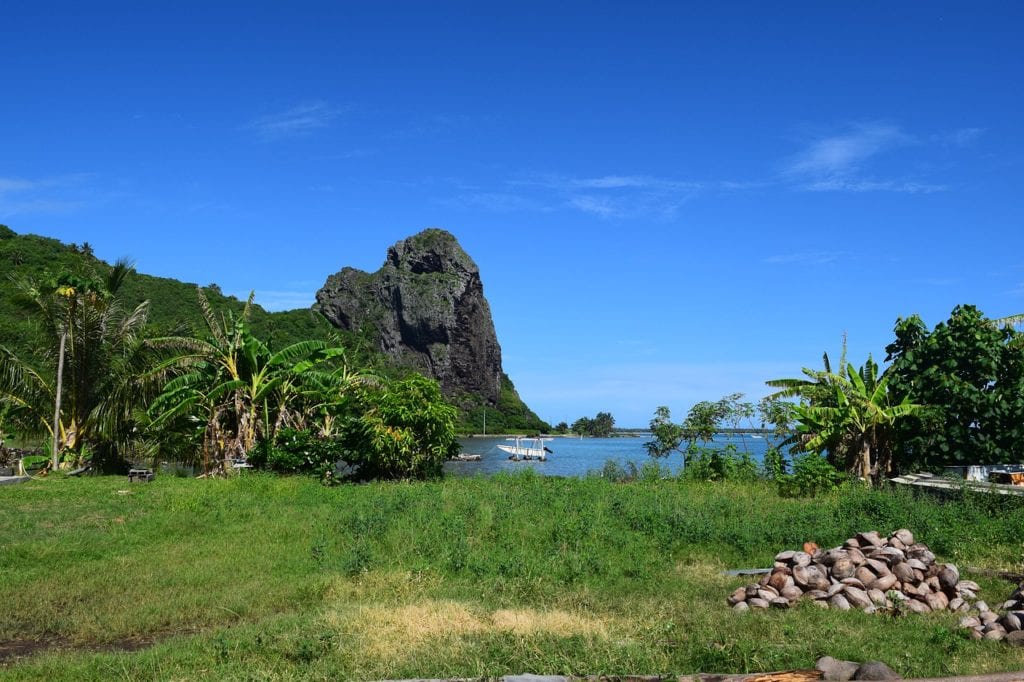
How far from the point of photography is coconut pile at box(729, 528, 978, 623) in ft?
26.6

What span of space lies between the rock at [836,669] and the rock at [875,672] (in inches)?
1.9

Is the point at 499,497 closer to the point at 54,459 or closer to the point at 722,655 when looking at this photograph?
the point at 722,655

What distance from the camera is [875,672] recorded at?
548cm

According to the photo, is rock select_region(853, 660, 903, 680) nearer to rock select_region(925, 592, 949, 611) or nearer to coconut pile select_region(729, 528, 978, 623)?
coconut pile select_region(729, 528, 978, 623)

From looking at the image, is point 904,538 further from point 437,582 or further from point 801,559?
point 437,582

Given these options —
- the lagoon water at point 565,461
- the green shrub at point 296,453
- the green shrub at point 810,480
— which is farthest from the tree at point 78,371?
the green shrub at point 810,480

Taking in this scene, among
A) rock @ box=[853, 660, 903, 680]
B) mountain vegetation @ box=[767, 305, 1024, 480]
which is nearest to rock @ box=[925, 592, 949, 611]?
rock @ box=[853, 660, 903, 680]

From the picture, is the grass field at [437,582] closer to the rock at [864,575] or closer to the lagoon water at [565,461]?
the rock at [864,575]

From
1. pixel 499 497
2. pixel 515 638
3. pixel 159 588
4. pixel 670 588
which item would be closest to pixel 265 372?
pixel 499 497

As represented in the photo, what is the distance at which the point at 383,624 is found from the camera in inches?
269

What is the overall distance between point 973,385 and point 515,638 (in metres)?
15.7

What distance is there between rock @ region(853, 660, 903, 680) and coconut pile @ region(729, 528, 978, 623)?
242 centimetres

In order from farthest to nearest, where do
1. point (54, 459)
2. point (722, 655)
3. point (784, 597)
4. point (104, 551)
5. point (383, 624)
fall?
point (54, 459) → point (104, 551) → point (784, 597) → point (383, 624) → point (722, 655)

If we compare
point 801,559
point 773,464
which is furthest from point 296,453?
point 801,559
